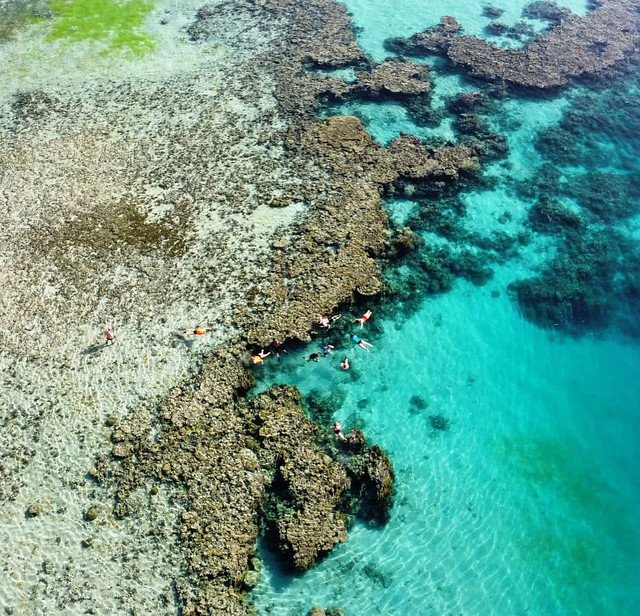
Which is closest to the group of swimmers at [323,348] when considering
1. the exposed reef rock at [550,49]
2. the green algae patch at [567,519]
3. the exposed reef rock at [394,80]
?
the green algae patch at [567,519]

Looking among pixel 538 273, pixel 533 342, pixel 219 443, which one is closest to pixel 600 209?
pixel 538 273

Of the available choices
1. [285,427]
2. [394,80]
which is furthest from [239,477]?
[394,80]

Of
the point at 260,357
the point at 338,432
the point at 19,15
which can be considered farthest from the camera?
the point at 19,15

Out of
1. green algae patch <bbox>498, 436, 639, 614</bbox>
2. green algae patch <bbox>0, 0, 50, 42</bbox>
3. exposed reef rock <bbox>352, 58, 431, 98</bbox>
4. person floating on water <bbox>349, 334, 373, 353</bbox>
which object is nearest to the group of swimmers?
person floating on water <bbox>349, 334, 373, 353</bbox>

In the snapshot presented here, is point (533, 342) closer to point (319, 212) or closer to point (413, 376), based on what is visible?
point (413, 376)

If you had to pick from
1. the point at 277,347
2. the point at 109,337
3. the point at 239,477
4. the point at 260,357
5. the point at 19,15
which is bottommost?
the point at 239,477

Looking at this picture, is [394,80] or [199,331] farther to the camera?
[394,80]

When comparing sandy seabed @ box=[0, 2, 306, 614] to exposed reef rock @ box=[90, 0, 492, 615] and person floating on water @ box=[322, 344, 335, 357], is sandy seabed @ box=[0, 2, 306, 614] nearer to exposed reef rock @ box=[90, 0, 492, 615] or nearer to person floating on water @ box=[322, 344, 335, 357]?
exposed reef rock @ box=[90, 0, 492, 615]

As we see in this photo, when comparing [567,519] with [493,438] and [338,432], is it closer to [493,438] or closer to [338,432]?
[493,438]
